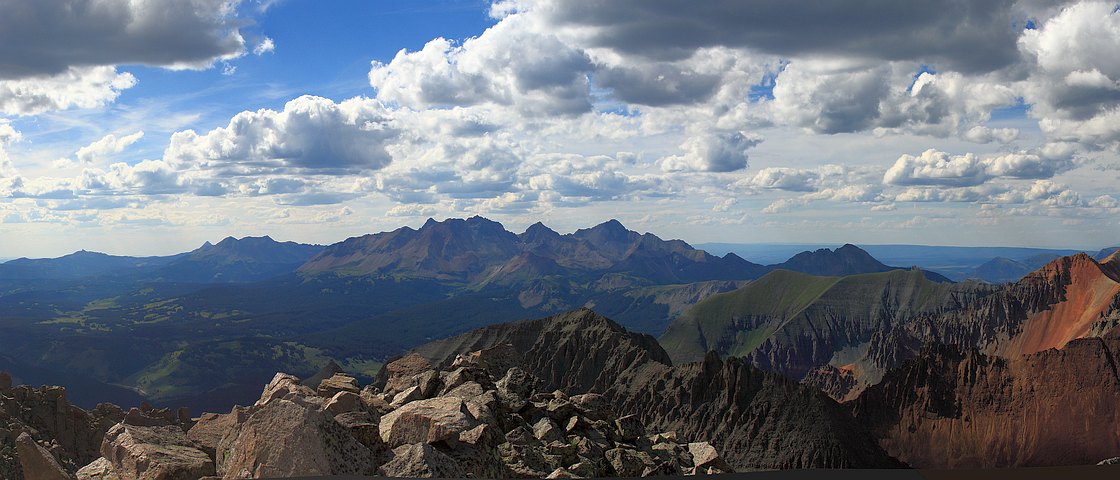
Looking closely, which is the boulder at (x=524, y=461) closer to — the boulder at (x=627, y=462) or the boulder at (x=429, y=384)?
the boulder at (x=627, y=462)

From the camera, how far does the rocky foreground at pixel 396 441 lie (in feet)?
47.3

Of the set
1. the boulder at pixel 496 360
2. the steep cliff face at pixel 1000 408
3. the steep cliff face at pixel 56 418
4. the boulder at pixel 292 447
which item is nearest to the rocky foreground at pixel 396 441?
the boulder at pixel 292 447

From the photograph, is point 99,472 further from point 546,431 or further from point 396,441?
point 546,431

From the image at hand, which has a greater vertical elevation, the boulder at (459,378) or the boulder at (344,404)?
the boulder at (344,404)

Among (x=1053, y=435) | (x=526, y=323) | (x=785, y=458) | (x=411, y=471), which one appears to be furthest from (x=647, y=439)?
(x=1053, y=435)

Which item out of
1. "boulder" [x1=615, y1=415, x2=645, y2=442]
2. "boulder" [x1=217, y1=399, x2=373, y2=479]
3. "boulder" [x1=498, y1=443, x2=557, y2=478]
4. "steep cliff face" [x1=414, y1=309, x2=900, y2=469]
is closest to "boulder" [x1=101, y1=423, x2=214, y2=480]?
"boulder" [x1=217, y1=399, x2=373, y2=479]

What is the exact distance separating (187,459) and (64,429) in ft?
132

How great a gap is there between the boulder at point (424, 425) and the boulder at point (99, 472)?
19.0 feet

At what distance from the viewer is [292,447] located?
14.1 meters

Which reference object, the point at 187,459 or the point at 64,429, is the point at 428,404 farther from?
the point at 64,429

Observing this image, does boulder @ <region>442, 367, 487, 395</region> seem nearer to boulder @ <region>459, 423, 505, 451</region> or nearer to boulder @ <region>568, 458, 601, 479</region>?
boulder @ <region>568, 458, 601, 479</region>

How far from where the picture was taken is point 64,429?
47.2m

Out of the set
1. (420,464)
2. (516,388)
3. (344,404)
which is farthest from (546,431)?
(420,464)

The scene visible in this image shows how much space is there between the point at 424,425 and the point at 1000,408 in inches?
7549
